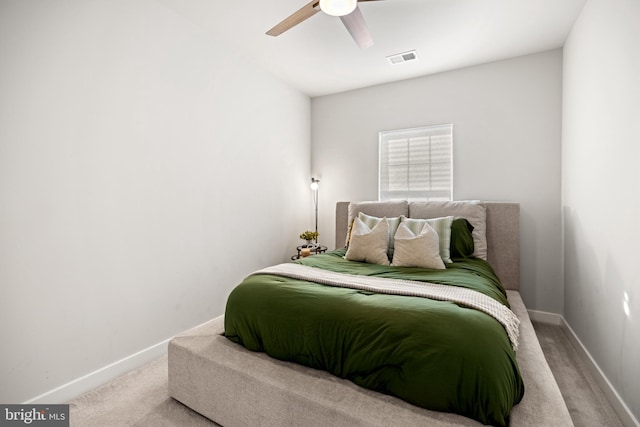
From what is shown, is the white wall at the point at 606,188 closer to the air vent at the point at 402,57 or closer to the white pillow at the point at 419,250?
the white pillow at the point at 419,250

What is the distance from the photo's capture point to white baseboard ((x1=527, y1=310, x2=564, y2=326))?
9.55 feet

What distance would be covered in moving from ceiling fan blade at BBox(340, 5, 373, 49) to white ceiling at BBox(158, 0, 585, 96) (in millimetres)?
294

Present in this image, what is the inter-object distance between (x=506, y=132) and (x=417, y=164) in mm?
948

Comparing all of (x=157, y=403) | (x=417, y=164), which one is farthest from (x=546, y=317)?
(x=157, y=403)

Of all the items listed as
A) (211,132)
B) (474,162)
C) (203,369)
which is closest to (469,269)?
(474,162)

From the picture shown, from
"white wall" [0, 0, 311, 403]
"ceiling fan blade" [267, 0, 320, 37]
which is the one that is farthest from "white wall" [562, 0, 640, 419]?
"white wall" [0, 0, 311, 403]

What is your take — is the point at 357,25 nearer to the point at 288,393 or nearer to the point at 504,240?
the point at 288,393

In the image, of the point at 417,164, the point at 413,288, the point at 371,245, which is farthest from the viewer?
the point at 417,164

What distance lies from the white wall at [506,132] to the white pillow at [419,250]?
1236mm

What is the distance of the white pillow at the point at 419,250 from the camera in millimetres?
2297

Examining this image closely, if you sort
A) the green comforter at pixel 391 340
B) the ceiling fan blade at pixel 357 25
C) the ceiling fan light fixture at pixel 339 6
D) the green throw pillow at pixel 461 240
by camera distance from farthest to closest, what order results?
the green throw pillow at pixel 461 240 < the ceiling fan blade at pixel 357 25 < the ceiling fan light fixture at pixel 339 6 < the green comforter at pixel 391 340

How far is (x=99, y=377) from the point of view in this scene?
1.97 meters

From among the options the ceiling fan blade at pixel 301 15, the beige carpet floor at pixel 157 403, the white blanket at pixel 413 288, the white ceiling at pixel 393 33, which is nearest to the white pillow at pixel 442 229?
the white blanket at pixel 413 288

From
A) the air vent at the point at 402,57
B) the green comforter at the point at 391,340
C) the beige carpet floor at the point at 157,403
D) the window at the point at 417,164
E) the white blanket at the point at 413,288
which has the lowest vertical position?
the beige carpet floor at the point at 157,403
